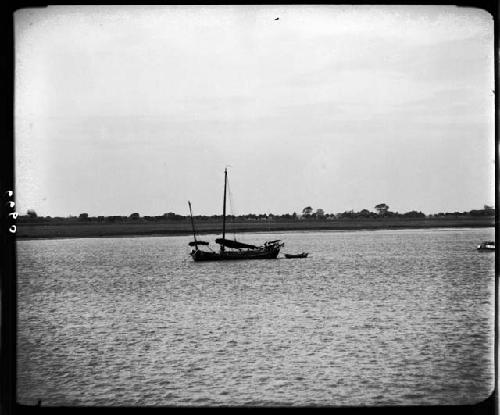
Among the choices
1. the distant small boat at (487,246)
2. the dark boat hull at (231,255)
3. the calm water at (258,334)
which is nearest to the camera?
the calm water at (258,334)

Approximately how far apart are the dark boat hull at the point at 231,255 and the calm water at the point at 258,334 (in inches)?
20.6

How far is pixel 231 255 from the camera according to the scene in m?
30.5

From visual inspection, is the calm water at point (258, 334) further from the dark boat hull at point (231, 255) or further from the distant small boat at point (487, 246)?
the distant small boat at point (487, 246)

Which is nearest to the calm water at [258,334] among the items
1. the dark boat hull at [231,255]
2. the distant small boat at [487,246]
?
the dark boat hull at [231,255]

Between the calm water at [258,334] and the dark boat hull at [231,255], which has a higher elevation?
the dark boat hull at [231,255]

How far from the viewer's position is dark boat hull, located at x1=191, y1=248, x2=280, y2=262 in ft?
100

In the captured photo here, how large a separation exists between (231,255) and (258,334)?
47.9 ft

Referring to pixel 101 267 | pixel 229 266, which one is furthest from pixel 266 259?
pixel 101 267

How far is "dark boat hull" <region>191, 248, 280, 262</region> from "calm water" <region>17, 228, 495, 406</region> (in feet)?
1.72

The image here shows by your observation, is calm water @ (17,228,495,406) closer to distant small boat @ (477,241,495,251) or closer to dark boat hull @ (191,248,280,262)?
dark boat hull @ (191,248,280,262)

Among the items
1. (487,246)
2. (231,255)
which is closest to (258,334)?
(231,255)

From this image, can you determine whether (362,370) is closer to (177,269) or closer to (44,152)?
(177,269)

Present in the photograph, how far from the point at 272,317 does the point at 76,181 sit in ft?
77.5

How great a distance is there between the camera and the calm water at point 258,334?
10.4 m
